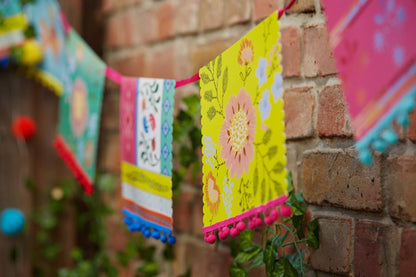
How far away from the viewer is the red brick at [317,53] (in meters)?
0.81

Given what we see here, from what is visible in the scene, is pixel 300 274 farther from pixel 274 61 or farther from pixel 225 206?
pixel 274 61

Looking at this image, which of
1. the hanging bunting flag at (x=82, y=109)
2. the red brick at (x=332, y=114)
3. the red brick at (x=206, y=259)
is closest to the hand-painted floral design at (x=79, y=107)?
the hanging bunting flag at (x=82, y=109)

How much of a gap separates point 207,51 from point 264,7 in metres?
0.20

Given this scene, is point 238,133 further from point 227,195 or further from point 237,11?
point 237,11

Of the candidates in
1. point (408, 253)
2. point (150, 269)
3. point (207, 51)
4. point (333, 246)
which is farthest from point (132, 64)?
point (408, 253)

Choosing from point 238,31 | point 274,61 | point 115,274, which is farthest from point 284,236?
point 115,274

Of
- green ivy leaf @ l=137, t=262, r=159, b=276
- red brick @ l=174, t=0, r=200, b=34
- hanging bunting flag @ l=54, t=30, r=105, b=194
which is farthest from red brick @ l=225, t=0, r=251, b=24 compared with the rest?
green ivy leaf @ l=137, t=262, r=159, b=276

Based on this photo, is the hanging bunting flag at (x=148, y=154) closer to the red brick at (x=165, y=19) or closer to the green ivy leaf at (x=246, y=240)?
the green ivy leaf at (x=246, y=240)

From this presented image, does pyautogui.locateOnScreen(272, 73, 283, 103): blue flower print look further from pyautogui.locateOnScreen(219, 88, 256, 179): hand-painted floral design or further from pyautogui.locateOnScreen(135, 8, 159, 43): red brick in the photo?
pyautogui.locateOnScreen(135, 8, 159, 43): red brick

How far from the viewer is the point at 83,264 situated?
4.52 ft

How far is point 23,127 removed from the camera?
4.71 ft

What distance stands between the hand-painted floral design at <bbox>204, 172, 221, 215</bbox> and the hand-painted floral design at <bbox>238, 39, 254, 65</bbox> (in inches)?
7.5

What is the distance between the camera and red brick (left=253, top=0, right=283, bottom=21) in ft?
2.98

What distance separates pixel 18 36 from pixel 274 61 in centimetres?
98
